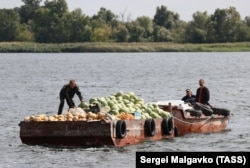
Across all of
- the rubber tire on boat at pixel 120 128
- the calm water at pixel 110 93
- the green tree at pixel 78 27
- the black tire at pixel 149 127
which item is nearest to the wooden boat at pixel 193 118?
the calm water at pixel 110 93

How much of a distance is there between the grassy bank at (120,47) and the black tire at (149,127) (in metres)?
120

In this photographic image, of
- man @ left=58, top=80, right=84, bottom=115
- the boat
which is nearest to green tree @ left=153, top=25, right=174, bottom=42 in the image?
man @ left=58, top=80, right=84, bottom=115

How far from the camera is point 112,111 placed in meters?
34.1

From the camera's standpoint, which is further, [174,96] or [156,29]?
[156,29]

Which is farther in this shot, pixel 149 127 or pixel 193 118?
pixel 193 118

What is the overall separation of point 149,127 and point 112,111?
1276 millimetres

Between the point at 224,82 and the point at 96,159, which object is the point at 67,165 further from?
the point at 224,82

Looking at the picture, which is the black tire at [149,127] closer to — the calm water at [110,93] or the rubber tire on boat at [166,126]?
the calm water at [110,93]

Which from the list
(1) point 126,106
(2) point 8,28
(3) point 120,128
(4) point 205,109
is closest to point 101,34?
(2) point 8,28

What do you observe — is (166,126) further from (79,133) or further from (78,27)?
(78,27)

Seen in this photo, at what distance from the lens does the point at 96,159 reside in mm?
30922

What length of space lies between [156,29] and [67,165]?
14689 cm

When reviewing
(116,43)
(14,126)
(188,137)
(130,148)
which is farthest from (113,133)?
(116,43)

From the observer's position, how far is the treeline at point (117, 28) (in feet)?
559
